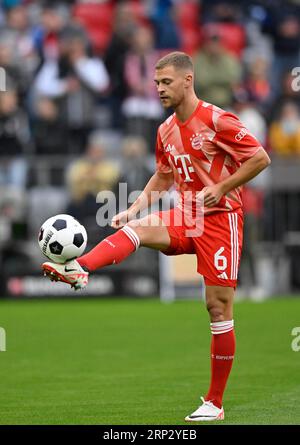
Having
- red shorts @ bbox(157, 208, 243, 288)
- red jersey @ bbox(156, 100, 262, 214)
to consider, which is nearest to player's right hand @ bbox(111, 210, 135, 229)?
red shorts @ bbox(157, 208, 243, 288)

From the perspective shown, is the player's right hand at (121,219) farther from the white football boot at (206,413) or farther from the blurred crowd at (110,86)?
the blurred crowd at (110,86)

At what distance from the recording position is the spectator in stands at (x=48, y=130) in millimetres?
18906

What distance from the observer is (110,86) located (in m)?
19.7

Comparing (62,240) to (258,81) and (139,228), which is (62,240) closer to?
(139,228)

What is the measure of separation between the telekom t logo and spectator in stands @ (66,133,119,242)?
9.12m

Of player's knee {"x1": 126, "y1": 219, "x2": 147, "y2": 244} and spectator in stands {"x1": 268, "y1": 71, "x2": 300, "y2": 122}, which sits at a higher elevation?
spectator in stands {"x1": 268, "y1": 71, "x2": 300, "y2": 122}

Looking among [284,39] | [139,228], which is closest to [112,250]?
[139,228]

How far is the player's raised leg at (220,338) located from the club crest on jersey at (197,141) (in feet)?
3.18

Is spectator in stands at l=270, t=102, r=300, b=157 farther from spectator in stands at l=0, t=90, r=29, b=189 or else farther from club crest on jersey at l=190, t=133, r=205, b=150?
club crest on jersey at l=190, t=133, r=205, b=150

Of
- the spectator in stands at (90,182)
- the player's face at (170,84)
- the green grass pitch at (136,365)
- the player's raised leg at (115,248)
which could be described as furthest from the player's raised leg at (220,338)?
the spectator in stands at (90,182)

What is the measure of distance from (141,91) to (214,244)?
11999mm

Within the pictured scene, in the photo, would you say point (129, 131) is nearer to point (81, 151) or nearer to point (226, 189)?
point (81, 151)

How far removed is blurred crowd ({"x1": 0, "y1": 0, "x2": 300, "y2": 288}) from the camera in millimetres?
17641

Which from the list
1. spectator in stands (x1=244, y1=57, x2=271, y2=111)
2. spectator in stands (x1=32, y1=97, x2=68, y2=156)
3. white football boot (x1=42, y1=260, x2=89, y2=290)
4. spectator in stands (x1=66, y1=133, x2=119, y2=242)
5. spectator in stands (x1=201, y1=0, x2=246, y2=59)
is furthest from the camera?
spectator in stands (x1=201, y1=0, x2=246, y2=59)
